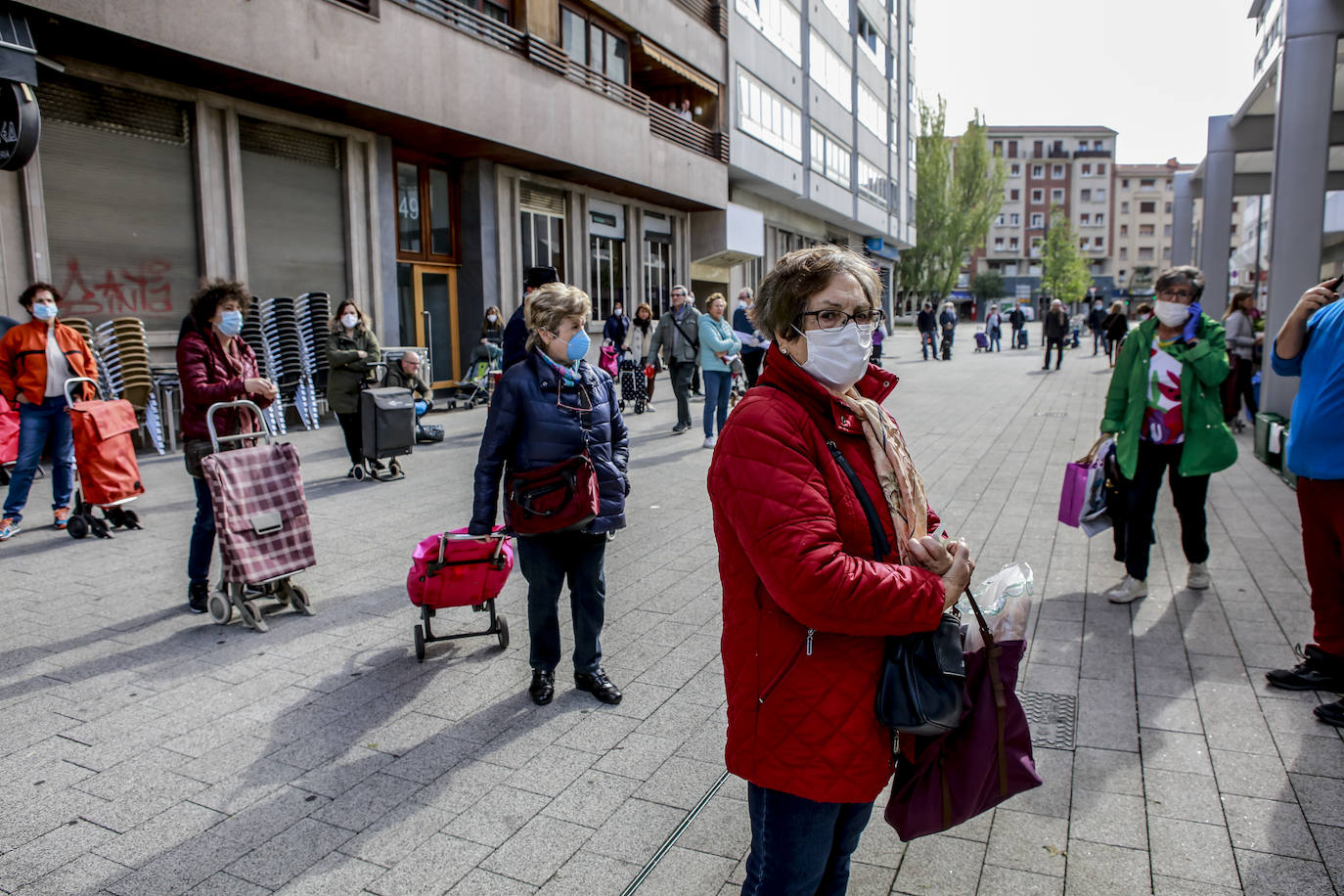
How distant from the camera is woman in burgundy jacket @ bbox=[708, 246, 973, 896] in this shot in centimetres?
192

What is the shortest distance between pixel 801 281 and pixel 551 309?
2342 millimetres

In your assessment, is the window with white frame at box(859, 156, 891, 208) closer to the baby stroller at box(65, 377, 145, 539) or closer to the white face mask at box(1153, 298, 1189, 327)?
the white face mask at box(1153, 298, 1189, 327)

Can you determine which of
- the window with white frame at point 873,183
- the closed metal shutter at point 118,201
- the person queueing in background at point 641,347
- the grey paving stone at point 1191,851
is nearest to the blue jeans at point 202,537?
the grey paving stone at point 1191,851

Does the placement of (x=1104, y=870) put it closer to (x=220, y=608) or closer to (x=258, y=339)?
(x=220, y=608)

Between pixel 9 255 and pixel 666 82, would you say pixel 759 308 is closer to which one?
pixel 9 255

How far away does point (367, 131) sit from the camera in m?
15.9

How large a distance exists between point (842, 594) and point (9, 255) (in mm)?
12094

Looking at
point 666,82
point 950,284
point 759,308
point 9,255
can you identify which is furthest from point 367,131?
point 950,284

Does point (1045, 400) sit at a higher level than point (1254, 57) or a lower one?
lower

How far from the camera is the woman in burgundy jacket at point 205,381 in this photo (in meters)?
5.54

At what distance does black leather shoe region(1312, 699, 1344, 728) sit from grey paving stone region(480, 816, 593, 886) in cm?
309

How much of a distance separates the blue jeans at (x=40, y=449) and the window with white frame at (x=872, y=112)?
129 ft

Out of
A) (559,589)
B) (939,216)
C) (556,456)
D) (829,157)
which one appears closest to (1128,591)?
(559,589)

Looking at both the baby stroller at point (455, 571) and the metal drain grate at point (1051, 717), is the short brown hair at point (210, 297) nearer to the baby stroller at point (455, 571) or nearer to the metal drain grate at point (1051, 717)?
the baby stroller at point (455, 571)
